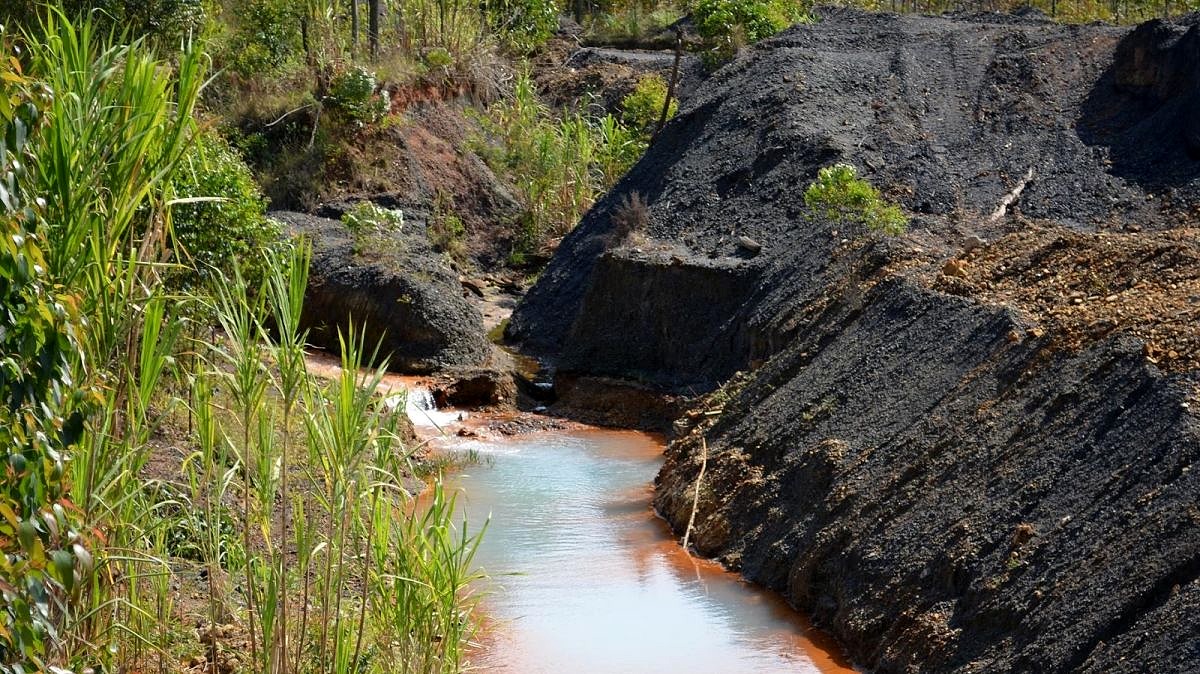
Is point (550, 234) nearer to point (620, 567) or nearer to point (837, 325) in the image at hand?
point (837, 325)

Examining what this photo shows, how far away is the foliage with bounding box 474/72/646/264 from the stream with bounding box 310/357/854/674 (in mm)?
8009

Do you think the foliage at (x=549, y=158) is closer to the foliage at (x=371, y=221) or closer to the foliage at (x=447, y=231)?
the foliage at (x=447, y=231)

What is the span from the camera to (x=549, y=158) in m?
21.1

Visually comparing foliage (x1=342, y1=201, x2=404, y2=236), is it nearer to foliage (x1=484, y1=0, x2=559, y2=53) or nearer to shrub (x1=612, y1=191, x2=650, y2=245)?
shrub (x1=612, y1=191, x2=650, y2=245)

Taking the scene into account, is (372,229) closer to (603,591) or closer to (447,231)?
(447,231)

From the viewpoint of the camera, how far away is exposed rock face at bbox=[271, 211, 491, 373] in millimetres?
15375

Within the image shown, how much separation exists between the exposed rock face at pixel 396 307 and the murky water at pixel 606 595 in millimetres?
3131

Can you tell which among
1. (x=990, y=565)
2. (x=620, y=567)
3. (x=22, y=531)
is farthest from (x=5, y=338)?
(x=620, y=567)

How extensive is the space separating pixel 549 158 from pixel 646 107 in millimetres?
2726

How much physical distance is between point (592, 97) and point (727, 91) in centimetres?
677

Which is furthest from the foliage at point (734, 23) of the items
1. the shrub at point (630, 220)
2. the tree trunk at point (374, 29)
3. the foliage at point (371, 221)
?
the foliage at point (371, 221)

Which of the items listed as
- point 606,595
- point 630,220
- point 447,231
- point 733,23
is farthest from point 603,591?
point 733,23

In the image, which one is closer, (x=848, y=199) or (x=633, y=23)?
(x=848, y=199)

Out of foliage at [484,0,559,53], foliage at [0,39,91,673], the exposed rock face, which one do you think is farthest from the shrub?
foliage at [0,39,91,673]
